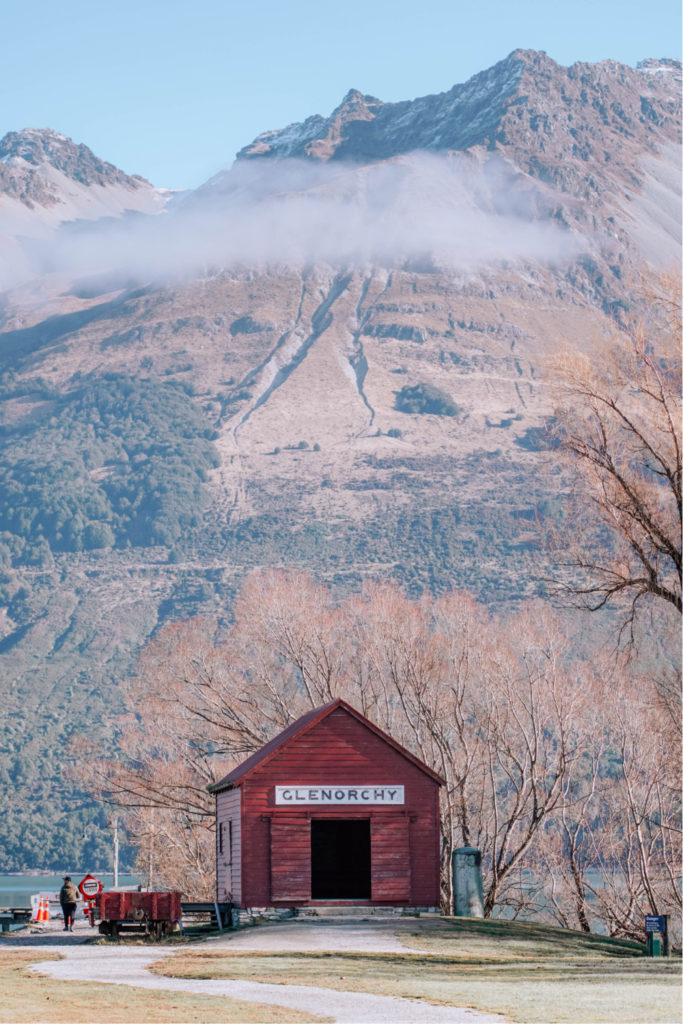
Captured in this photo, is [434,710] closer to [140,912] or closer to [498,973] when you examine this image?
[140,912]

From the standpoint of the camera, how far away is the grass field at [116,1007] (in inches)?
723

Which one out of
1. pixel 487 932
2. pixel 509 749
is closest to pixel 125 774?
pixel 509 749

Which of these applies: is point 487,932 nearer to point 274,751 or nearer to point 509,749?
point 274,751

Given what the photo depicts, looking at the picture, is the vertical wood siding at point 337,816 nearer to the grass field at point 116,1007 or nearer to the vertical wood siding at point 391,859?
the vertical wood siding at point 391,859

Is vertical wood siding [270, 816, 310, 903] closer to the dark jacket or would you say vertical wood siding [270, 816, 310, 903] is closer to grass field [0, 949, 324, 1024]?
the dark jacket

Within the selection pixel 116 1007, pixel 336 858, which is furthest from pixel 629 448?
pixel 336 858

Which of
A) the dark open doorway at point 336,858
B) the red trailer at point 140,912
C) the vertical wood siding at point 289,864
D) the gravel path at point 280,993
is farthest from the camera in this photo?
the dark open doorway at point 336,858

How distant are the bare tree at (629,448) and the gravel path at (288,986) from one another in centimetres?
927

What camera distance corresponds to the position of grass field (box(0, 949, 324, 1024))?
18.4 m

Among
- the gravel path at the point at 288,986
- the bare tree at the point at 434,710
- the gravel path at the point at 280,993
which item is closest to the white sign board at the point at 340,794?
the gravel path at the point at 288,986

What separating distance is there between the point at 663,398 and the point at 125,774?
33.0 metres

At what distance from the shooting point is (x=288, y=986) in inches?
889

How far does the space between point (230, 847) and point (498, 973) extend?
1466 centimetres

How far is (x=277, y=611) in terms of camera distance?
56094 millimetres
